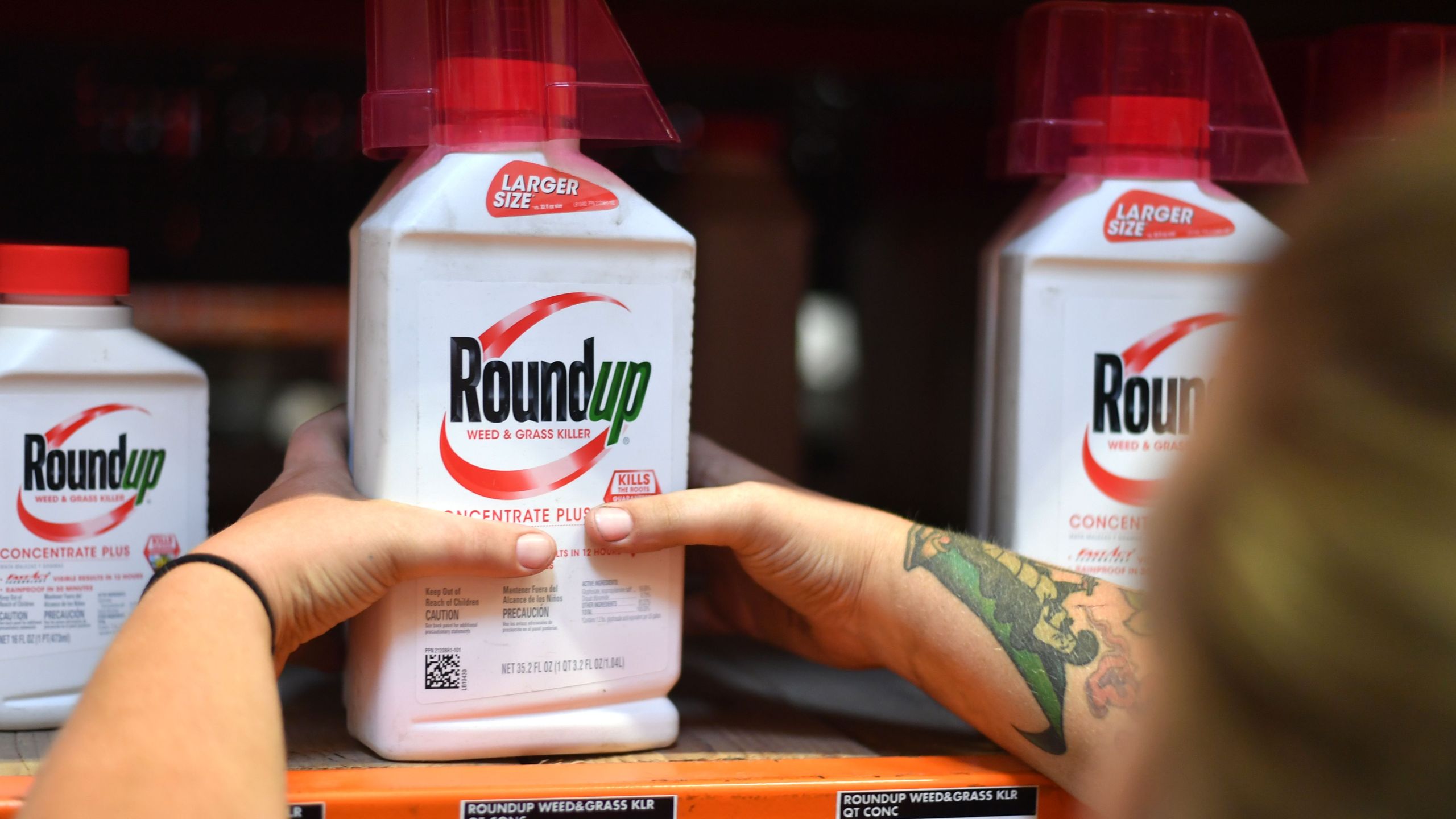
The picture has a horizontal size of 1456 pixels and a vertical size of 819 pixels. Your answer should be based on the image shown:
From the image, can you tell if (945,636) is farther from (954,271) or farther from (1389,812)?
(954,271)

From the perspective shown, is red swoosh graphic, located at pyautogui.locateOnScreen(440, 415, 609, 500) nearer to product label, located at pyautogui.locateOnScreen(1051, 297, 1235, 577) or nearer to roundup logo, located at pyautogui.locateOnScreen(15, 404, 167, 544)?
roundup logo, located at pyautogui.locateOnScreen(15, 404, 167, 544)

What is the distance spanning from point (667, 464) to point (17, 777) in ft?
1.32

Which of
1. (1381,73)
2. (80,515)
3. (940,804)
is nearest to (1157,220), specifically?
(1381,73)

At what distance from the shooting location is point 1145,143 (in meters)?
0.86

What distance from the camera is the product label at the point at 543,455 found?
0.72 metres

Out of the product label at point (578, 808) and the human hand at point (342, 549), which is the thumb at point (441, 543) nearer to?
the human hand at point (342, 549)

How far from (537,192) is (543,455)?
16cm

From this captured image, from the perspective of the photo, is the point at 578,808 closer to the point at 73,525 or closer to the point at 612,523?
the point at 612,523

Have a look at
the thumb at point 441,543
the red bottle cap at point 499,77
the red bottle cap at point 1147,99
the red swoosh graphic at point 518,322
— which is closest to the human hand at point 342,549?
the thumb at point 441,543

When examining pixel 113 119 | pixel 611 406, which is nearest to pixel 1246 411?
pixel 611 406

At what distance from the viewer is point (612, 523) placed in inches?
29.2

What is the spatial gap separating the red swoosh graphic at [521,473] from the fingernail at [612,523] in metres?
0.03

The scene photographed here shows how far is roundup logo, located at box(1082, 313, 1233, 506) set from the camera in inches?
33.5

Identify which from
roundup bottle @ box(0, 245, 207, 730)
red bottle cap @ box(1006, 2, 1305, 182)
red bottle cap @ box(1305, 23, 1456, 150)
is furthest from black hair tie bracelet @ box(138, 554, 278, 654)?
red bottle cap @ box(1305, 23, 1456, 150)
